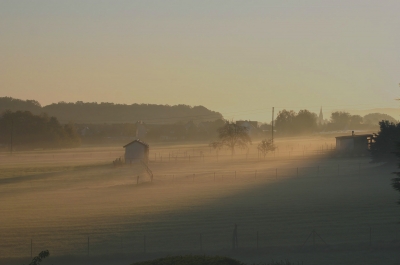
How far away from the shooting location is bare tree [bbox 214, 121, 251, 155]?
87062 millimetres

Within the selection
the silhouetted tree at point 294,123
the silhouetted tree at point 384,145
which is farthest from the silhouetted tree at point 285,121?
the silhouetted tree at point 384,145

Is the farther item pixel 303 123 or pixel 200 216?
pixel 303 123

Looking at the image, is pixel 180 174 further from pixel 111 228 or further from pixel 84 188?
pixel 111 228

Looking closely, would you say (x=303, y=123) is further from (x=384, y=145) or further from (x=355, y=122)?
(x=384, y=145)

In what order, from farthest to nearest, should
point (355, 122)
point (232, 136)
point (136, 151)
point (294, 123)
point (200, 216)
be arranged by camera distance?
point (355, 122) → point (294, 123) → point (232, 136) → point (136, 151) → point (200, 216)

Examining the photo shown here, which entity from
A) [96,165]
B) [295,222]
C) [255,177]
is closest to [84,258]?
[295,222]

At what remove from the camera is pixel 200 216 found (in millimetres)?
27594

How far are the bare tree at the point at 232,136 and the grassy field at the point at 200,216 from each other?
1441 inches

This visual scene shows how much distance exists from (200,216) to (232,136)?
59.9 metres

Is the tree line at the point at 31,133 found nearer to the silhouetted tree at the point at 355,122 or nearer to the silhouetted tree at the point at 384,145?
the silhouetted tree at the point at 384,145

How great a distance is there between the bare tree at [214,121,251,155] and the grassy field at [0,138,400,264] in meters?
36.6

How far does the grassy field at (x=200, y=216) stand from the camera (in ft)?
69.7

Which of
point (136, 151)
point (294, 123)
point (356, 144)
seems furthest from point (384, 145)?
point (294, 123)

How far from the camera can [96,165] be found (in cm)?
6062
